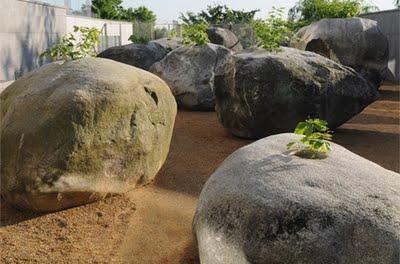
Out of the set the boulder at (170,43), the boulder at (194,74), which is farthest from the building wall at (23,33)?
the boulder at (194,74)

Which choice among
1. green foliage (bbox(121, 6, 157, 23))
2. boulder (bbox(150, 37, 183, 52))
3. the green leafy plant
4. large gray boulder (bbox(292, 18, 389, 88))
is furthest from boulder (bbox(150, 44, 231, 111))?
green foliage (bbox(121, 6, 157, 23))

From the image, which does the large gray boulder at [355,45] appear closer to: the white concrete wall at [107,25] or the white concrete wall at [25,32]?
the white concrete wall at [25,32]

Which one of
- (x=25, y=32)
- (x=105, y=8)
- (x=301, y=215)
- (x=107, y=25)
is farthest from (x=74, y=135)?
(x=105, y=8)

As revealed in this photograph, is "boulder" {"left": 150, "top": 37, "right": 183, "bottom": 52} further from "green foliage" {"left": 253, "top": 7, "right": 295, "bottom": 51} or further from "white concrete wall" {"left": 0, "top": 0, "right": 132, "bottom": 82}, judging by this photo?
"green foliage" {"left": 253, "top": 7, "right": 295, "bottom": 51}

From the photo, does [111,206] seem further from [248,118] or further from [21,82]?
[248,118]

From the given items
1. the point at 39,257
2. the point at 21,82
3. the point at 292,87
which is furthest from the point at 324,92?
the point at 39,257

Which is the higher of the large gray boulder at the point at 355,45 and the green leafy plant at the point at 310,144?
the large gray boulder at the point at 355,45

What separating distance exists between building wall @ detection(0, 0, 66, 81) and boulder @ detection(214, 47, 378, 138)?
20.3 ft

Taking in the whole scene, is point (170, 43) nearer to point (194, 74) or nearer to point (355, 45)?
point (194, 74)

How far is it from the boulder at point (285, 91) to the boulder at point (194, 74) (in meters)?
2.60

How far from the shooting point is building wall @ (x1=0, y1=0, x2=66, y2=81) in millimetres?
11273

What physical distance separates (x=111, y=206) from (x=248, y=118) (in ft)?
10.3

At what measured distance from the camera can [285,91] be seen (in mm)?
7059

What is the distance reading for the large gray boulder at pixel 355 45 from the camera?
11.6 metres
